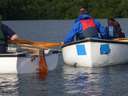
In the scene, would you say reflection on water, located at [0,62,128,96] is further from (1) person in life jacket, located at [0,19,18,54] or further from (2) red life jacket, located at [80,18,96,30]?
(2) red life jacket, located at [80,18,96,30]

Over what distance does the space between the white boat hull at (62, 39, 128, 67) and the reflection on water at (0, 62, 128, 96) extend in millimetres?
617

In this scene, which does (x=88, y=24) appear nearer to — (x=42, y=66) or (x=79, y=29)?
(x=79, y=29)

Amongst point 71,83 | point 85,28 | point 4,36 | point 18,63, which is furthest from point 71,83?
point 85,28

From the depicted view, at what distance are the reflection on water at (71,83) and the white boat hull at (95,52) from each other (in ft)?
2.02

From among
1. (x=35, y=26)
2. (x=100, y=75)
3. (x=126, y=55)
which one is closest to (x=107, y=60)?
(x=126, y=55)

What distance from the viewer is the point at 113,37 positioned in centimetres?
2391

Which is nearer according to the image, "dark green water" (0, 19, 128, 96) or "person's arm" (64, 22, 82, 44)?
"dark green water" (0, 19, 128, 96)

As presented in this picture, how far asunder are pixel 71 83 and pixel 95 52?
4.34 metres

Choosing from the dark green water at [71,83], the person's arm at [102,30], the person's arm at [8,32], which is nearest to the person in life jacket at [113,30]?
the person's arm at [102,30]

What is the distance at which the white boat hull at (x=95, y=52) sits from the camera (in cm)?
2141

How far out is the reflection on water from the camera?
1557cm

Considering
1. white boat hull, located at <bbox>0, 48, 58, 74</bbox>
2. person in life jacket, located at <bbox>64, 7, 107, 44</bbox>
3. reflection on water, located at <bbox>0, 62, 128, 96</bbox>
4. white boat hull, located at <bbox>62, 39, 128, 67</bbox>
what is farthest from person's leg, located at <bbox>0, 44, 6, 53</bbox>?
person in life jacket, located at <bbox>64, 7, 107, 44</bbox>

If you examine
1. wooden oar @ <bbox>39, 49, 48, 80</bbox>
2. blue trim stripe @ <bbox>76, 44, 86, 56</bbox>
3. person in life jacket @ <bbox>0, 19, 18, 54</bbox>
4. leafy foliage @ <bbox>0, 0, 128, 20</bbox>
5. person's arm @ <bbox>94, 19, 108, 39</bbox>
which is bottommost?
wooden oar @ <bbox>39, 49, 48, 80</bbox>

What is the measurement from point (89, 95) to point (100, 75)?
4152 mm
